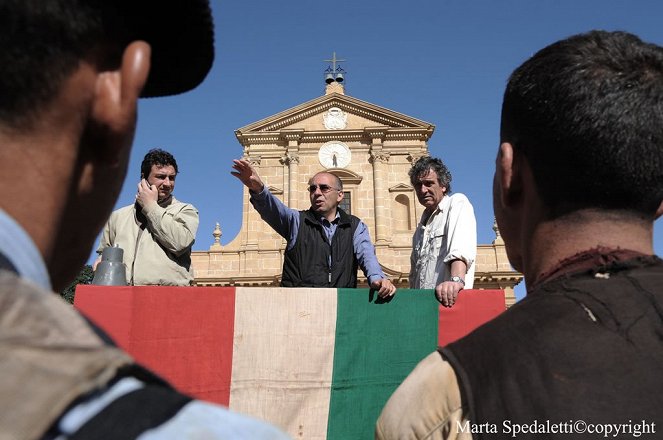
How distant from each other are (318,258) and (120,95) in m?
3.69

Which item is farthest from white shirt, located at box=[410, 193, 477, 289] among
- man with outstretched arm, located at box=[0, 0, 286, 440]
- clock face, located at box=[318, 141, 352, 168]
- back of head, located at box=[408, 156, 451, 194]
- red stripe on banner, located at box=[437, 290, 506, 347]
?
clock face, located at box=[318, 141, 352, 168]

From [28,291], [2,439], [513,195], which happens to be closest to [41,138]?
[28,291]

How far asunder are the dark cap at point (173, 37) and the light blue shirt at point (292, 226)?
3.14 metres

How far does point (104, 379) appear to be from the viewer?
0.44m

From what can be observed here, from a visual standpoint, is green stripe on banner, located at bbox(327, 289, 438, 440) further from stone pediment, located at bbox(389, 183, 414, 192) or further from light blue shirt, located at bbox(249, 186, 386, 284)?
stone pediment, located at bbox(389, 183, 414, 192)

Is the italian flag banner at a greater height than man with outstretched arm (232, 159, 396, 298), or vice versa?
man with outstretched arm (232, 159, 396, 298)

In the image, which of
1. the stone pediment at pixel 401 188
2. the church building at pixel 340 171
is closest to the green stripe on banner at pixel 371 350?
the church building at pixel 340 171

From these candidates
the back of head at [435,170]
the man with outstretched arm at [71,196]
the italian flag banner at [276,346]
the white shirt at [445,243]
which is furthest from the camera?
the back of head at [435,170]

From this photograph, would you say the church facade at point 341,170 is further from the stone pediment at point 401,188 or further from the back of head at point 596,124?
the back of head at point 596,124

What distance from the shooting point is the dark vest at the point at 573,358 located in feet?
3.20

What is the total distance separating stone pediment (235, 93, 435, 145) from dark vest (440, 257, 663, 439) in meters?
22.5

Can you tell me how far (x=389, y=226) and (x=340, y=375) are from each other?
19.3 m

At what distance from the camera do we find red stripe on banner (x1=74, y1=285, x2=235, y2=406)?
10.1 feet

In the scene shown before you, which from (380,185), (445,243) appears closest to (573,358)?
(445,243)
